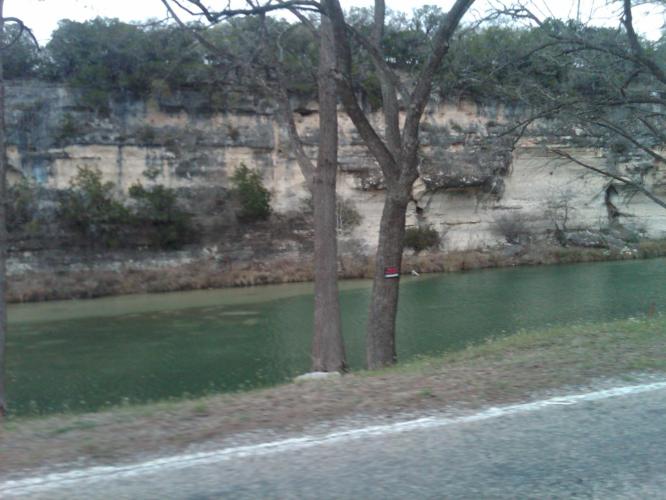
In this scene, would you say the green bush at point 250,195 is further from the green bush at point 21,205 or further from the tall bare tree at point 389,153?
the tall bare tree at point 389,153

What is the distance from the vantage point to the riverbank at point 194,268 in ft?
117

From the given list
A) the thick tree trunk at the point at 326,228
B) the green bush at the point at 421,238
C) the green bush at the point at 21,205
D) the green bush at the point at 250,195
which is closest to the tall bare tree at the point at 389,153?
the thick tree trunk at the point at 326,228

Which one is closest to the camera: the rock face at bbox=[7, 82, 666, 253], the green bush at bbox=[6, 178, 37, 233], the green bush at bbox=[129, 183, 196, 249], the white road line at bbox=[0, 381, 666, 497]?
the white road line at bbox=[0, 381, 666, 497]

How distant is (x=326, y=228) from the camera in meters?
15.6

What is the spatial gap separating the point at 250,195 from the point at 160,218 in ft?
15.4

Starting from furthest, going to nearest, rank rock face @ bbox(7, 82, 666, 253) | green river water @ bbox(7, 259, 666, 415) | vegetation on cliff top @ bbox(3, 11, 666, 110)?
rock face @ bbox(7, 82, 666, 253) < green river water @ bbox(7, 259, 666, 415) < vegetation on cliff top @ bbox(3, 11, 666, 110)

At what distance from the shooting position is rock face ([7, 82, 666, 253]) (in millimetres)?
38688

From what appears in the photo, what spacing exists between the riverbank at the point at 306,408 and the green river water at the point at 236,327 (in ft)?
21.2

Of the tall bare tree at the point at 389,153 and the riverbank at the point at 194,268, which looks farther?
the riverbank at the point at 194,268

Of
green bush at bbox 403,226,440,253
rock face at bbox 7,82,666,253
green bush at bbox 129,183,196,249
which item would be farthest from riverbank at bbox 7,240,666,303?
rock face at bbox 7,82,666,253

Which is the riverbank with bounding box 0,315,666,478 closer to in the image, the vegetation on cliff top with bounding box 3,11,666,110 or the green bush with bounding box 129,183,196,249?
the vegetation on cliff top with bounding box 3,11,666,110

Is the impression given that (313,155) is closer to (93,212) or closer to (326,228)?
(93,212)

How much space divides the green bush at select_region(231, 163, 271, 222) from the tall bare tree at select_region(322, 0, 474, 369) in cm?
2564

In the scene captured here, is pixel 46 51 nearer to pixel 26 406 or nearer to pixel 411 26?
pixel 411 26
